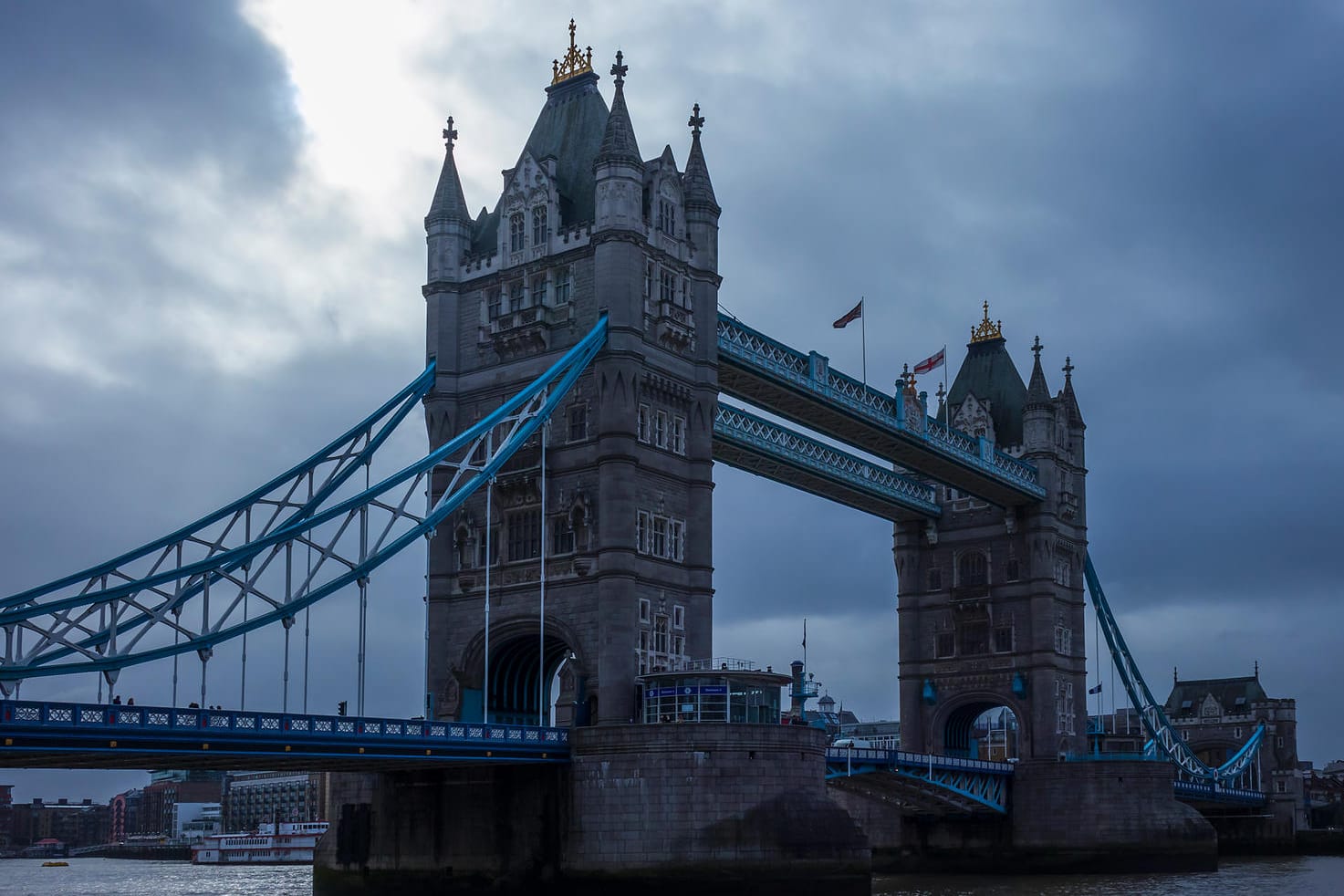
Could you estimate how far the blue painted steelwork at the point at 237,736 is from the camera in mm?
43594

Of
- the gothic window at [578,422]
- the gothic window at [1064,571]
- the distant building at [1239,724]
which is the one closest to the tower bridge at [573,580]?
the gothic window at [578,422]

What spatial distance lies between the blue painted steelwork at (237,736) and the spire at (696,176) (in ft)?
79.8

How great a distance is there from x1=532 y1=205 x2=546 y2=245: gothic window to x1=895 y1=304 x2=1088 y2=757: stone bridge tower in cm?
4285

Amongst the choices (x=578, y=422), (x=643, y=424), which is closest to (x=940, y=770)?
(x=643, y=424)

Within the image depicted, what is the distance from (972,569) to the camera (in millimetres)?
102625

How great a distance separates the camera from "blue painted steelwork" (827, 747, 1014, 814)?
77000 millimetres

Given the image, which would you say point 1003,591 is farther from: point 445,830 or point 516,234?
point 445,830

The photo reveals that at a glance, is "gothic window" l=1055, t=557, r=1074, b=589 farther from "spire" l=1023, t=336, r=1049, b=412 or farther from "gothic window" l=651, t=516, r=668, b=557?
"gothic window" l=651, t=516, r=668, b=557

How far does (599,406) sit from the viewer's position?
2534 inches

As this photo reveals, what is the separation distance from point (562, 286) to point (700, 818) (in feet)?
74.1

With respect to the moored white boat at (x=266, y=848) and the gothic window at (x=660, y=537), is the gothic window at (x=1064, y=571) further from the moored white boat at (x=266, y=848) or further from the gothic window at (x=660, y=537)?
the moored white boat at (x=266, y=848)

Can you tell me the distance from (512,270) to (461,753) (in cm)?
2256

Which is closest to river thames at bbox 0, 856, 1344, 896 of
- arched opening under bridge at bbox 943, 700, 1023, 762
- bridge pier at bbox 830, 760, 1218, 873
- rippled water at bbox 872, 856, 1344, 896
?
rippled water at bbox 872, 856, 1344, 896

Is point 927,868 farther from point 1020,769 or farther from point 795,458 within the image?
point 795,458
